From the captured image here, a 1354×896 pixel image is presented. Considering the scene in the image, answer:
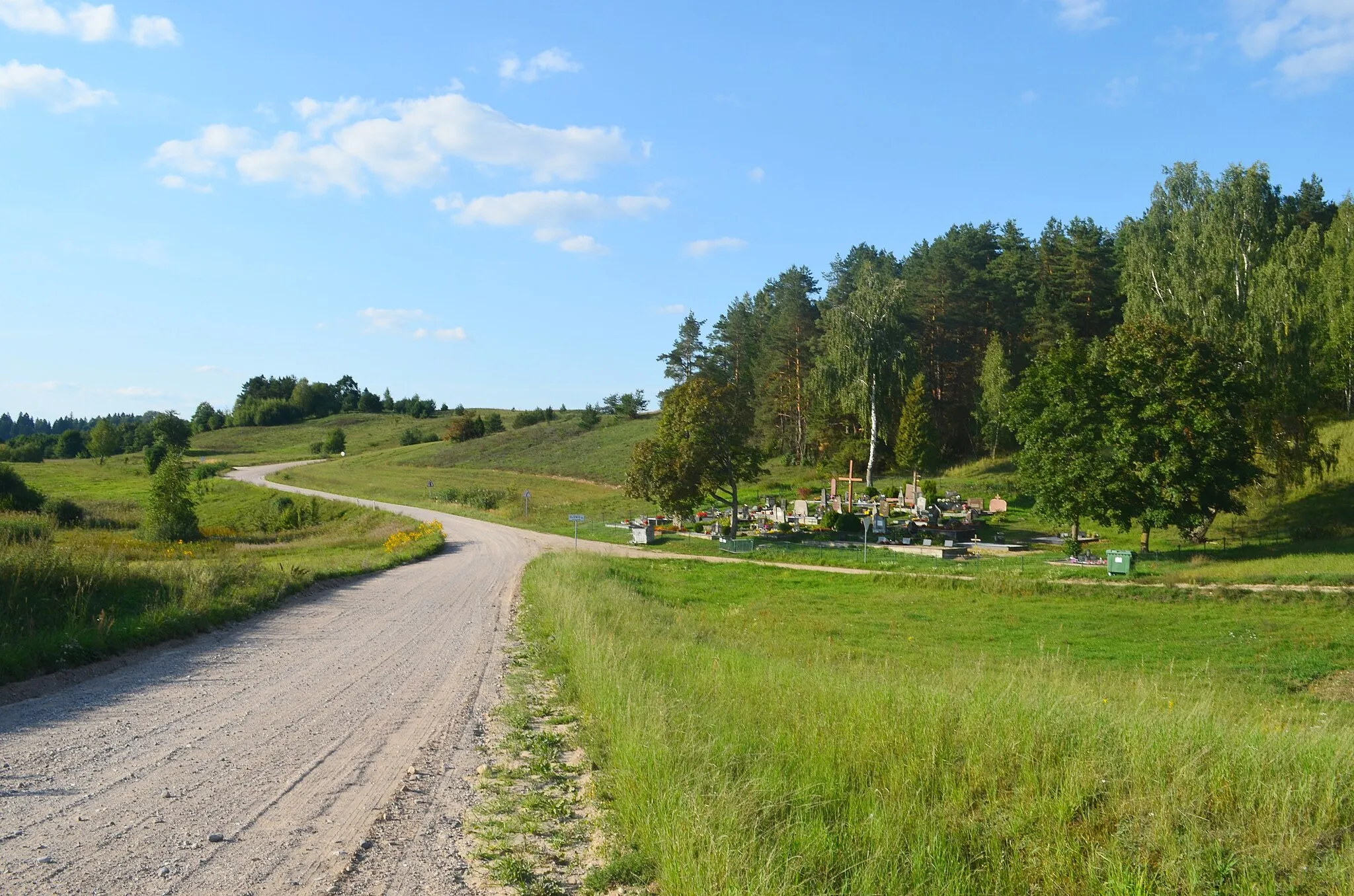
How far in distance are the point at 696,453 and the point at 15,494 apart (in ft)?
122

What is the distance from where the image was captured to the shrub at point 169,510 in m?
41.4

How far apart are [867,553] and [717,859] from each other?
105ft

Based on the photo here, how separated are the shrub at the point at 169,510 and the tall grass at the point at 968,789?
136 ft

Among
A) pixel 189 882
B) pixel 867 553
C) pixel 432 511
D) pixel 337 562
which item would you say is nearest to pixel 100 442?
pixel 432 511

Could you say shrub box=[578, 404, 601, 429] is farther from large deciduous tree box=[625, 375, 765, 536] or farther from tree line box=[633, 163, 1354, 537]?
large deciduous tree box=[625, 375, 765, 536]

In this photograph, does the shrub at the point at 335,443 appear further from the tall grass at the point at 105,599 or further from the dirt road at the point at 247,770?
the dirt road at the point at 247,770

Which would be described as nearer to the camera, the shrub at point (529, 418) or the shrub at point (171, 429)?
the shrub at point (171, 429)

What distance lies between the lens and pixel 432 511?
197 ft

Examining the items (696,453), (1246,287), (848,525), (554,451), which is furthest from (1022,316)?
(554,451)

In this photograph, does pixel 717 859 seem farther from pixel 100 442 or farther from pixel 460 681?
pixel 100 442

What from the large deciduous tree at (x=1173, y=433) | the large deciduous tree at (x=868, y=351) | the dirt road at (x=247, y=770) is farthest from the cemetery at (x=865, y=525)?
the dirt road at (x=247, y=770)

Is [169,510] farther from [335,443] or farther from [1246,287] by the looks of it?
[335,443]

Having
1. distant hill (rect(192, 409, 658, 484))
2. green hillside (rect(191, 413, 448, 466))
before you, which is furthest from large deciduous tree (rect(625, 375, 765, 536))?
green hillside (rect(191, 413, 448, 466))

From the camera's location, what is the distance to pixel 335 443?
12306cm
